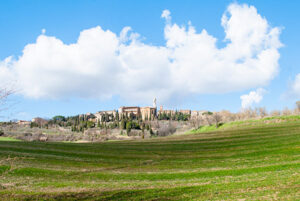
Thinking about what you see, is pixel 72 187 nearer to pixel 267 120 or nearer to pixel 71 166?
pixel 71 166

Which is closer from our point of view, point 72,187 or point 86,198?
point 86,198

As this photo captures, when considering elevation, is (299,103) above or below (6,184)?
above

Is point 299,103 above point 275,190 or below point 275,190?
above

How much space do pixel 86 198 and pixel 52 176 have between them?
11372 millimetres

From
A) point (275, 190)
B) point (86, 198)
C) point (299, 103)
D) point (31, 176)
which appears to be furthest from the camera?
point (299, 103)

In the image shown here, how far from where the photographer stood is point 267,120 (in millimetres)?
101125

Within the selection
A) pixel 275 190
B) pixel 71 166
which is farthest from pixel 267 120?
pixel 275 190

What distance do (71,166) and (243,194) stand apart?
2504 centimetres

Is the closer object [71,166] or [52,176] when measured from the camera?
[52,176]

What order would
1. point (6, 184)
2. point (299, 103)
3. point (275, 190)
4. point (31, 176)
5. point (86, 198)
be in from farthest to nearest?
point (299, 103) < point (31, 176) < point (6, 184) < point (86, 198) < point (275, 190)

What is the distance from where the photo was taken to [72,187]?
23.1 m

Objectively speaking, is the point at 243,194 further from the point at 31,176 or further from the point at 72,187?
the point at 31,176

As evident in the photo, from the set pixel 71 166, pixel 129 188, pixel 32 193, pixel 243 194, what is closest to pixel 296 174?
pixel 243 194

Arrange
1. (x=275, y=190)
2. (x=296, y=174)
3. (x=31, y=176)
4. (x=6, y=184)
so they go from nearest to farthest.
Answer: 1. (x=275, y=190)
2. (x=296, y=174)
3. (x=6, y=184)
4. (x=31, y=176)
